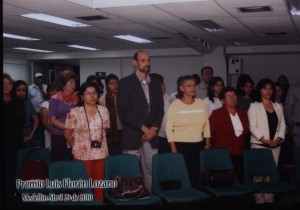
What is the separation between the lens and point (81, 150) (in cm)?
384

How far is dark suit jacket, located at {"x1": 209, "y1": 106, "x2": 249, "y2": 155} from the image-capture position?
4.43m

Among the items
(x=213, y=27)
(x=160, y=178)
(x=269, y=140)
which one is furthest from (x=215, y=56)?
(x=160, y=178)

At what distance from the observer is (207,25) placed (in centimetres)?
706

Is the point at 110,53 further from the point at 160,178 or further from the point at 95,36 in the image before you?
the point at 160,178

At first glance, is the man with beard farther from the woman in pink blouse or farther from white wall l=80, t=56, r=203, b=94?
white wall l=80, t=56, r=203, b=94

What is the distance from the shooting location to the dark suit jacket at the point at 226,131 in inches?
174

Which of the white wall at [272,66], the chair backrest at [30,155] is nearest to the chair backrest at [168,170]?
the chair backrest at [30,155]

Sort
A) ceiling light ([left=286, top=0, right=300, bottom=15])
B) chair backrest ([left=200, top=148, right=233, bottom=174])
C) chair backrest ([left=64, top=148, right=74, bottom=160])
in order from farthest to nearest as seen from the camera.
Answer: ceiling light ([left=286, top=0, right=300, bottom=15]), chair backrest ([left=64, top=148, right=74, bottom=160]), chair backrest ([left=200, top=148, right=233, bottom=174])

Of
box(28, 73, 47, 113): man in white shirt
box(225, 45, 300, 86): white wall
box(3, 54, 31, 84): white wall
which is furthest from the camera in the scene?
box(3, 54, 31, 84): white wall

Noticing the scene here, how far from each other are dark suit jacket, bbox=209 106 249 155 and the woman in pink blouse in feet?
4.08

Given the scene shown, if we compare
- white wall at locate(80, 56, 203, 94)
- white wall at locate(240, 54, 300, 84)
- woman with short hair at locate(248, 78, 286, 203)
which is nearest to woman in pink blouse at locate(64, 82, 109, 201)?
woman with short hair at locate(248, 78, 286, 203)

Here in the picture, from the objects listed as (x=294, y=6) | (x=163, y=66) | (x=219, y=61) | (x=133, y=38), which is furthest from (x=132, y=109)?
(x=163, y=66)

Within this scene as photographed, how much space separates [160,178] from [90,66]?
8974 mm

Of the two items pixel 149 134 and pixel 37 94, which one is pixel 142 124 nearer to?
pixel 149 134
